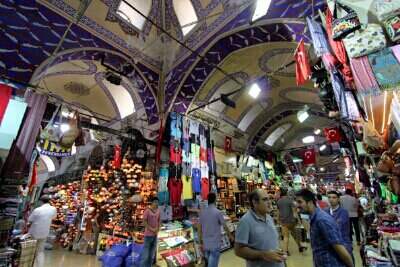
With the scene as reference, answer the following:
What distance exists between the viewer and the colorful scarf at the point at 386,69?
9.91 ft

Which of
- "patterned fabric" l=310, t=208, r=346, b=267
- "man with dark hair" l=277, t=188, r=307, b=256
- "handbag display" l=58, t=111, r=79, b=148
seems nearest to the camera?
"patterned fabric" l=310, t=208, r=346, b=267

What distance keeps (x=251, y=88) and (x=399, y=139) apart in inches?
136

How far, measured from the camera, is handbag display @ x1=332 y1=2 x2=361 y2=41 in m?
3.35

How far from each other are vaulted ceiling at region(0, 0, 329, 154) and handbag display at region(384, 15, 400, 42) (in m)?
1.56

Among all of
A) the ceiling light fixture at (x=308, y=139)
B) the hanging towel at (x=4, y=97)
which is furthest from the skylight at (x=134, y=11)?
the ceiling light fixture at (x=308, y=139)

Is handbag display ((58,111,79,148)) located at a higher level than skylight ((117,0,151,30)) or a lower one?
lower

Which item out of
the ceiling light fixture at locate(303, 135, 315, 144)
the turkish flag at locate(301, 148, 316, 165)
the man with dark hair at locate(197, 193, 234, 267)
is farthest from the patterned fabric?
the ceiling light fixture at locate(303, 135, 315, 144)

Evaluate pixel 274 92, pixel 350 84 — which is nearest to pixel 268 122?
pixel 274 92

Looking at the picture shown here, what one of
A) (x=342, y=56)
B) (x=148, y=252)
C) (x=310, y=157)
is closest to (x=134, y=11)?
(x=342, y=56)

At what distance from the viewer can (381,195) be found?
4969mm

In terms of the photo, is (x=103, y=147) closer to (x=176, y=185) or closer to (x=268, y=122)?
(x=176, y=185)

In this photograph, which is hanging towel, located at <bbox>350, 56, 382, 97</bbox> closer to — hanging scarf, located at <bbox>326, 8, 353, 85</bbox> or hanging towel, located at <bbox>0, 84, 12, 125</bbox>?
hanging scarf, located at <bbox>326, 8, 353, 85</bbox>

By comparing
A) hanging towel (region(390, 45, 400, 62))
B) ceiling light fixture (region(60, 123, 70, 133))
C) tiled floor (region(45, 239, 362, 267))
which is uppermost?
hanging towel (region(390, 45, 400, 62))

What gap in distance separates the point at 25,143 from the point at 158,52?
510 centimetres
